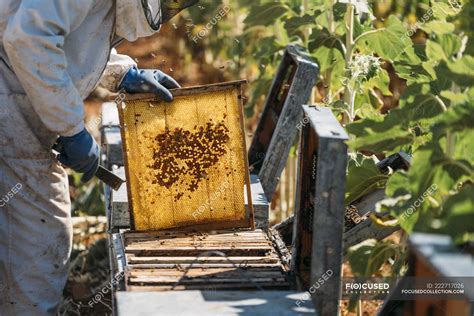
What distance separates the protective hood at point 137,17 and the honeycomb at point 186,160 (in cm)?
35

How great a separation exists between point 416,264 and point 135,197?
68.4 inches

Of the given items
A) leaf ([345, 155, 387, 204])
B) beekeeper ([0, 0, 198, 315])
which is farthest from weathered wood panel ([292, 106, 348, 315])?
beekeeper ([0, 0, 198, 315])

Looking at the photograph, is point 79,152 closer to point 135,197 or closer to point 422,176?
point 135,197

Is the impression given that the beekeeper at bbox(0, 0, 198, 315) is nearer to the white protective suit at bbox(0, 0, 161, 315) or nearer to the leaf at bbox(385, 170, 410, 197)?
the white protective suit at bbox(0, 0, 161, 315)

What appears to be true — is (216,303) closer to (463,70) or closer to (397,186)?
(397,186)

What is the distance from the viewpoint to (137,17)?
4.04 meters

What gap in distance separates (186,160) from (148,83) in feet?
1.41

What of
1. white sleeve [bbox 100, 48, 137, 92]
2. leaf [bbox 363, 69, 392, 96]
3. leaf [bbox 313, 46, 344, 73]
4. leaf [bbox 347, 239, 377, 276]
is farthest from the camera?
leaf [bbox 313, 46, 344, 73]

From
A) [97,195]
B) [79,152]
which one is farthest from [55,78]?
[97,195]

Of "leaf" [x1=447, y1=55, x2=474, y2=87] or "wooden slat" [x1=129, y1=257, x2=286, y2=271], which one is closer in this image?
"leaf" [x1=447, y1=55, x2=474, y2=87]

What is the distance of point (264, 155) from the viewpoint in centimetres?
531

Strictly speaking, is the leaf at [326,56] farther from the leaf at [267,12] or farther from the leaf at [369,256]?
the leaf at [369,256]

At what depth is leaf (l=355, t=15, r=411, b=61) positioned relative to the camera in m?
4.58

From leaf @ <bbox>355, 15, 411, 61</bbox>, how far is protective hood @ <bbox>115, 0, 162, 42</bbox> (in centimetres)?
124
